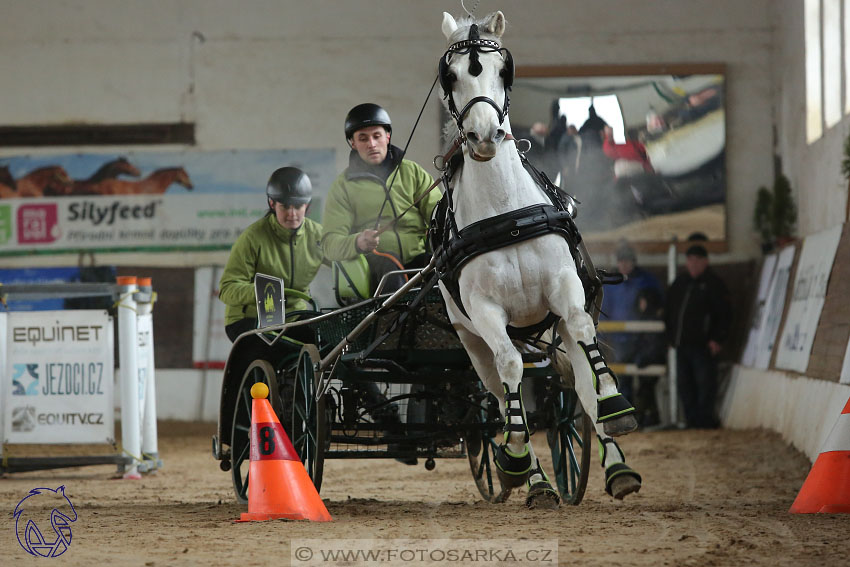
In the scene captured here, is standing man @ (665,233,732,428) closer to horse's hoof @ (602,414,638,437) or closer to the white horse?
the white horse

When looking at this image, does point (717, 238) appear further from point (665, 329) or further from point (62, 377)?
point (62, 377)

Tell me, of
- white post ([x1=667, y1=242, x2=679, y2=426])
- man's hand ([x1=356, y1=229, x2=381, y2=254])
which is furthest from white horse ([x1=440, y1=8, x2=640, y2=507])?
white post ([x1=667, y1=242, x2=679, y2=426])

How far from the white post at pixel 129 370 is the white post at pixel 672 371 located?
6.68 meters

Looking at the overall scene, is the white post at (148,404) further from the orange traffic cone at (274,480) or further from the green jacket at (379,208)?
the orange traffic cone at (274,480)

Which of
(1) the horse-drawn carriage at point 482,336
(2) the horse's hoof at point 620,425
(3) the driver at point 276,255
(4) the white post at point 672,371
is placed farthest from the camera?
(4) the white post at point 672,371

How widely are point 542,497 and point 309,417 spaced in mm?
1324

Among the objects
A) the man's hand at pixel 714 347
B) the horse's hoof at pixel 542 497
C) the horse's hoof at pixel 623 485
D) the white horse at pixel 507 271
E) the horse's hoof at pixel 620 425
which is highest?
the white horse at pixel 507 271

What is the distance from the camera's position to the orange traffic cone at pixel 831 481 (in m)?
4.86

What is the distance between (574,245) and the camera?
15.6ft

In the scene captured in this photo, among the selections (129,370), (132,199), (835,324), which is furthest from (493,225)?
(132,199)

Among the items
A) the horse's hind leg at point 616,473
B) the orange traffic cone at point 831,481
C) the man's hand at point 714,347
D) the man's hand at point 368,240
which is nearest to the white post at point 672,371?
the man's hand at point 714,347

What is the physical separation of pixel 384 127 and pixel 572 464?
6.95 ft

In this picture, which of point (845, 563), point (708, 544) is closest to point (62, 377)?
point (708, 544)

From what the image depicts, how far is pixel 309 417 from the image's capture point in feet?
18.8
